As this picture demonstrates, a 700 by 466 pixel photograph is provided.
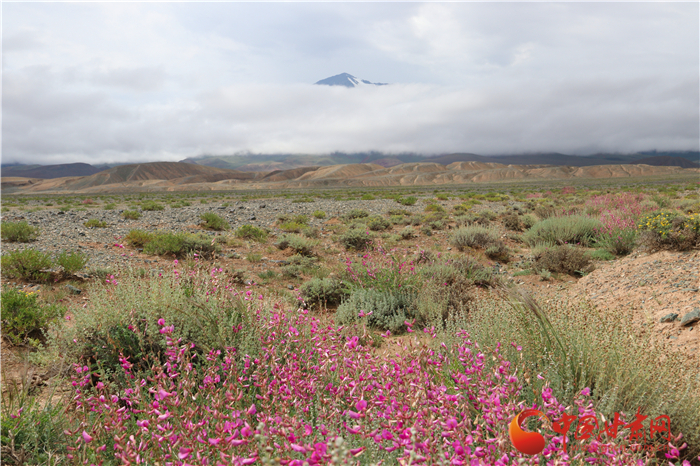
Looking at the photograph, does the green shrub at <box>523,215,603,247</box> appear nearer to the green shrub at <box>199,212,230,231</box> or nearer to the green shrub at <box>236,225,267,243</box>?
the green shrub at <box>236,225,267,243</box>

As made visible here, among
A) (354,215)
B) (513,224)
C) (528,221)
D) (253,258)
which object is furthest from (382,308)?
(354,215)

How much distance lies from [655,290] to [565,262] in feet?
8.55

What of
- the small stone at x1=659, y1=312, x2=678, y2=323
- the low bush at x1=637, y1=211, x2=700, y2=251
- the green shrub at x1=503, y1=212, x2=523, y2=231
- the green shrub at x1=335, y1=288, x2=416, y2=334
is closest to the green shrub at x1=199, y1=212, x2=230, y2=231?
the green shrub at x1=335, y1=288, x2=416, y2=334

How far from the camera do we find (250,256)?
924 cm

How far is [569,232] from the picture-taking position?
32.9 ft

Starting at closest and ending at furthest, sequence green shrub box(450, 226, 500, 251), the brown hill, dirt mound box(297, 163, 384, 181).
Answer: green shrub box(450, 226, 500, 251), the brown hill, dirt mound box(297, 163, 384, 181)

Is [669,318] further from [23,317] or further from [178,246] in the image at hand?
[178,246]

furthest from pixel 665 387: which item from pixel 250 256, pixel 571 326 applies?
pixel 250 256

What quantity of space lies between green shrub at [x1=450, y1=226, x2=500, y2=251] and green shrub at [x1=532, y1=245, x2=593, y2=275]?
1.95m

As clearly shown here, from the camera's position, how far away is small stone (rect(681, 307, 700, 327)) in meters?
4.11

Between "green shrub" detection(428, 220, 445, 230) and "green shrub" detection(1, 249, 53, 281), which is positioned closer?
"green shrub" detection(1, 249, 53, 281)

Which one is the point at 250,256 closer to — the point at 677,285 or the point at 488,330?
the point at 488,330

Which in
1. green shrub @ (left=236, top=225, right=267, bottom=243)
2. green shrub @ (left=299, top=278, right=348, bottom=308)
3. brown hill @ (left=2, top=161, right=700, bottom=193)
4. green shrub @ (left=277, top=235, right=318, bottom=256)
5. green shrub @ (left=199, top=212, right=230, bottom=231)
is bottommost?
green shrub @ (left=299, top=278, right=348, bottom=308)

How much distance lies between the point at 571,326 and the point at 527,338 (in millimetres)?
557
